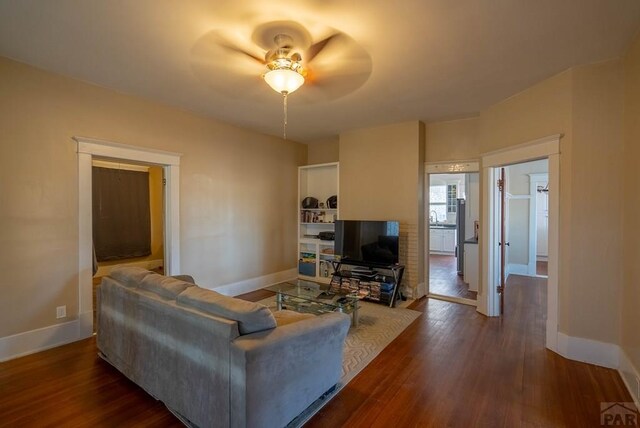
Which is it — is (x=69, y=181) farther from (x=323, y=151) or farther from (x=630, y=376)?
(x=630, y=376)

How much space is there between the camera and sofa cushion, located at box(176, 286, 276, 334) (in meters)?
1.67

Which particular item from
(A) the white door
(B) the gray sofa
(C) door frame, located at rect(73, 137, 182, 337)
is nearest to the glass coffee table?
(B) the gray sofa

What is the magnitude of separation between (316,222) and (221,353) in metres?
4.29

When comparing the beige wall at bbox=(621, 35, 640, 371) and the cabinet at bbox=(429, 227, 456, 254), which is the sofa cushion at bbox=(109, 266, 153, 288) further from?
the cabinet at bbox=(429, 227, 456, 254)

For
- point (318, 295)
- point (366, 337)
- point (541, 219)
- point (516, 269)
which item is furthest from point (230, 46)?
point (541, 219)

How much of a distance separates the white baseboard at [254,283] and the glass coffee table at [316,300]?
4.27 ft

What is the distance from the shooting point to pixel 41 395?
2.23 meters

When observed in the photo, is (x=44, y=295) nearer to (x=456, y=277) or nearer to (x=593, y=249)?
(x=593, y=249)

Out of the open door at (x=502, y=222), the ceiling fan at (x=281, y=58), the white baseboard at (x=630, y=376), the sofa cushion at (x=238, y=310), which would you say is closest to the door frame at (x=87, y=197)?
the ceiling fan at (x=281, y=58)

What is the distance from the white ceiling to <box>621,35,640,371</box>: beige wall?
298mm

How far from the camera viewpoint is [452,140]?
457 centimetres

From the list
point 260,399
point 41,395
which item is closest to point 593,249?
point 260,399

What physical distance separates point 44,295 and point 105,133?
181 cm

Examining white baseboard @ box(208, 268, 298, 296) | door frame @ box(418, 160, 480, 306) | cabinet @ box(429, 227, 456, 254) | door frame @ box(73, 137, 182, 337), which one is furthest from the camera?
cabinet @ box(429, 227, 456, 254)
